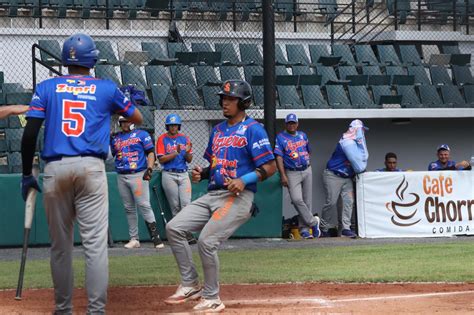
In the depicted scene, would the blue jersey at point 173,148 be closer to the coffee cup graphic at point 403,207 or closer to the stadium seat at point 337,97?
the coffee cup graphic at point 403,207

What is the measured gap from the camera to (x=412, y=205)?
51.9 feet

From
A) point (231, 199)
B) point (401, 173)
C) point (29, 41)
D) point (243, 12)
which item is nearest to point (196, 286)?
point (231, 199)

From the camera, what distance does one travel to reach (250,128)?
26.8 feet

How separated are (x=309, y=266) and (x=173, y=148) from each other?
379cm

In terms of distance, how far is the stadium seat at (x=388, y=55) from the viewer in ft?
69.9

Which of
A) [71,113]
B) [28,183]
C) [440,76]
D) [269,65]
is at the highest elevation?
[440,76]

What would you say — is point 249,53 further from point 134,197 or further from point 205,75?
point 134,197

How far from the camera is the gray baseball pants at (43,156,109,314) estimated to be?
683cm

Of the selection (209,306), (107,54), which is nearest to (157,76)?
(107,54)

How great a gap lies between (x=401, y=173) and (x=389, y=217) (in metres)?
0.73

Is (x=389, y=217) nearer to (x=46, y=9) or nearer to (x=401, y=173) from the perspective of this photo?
(x=401, y=173)

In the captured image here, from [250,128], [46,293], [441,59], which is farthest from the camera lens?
[441,59]

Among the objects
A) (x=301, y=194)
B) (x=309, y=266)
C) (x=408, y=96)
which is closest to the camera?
(x=309, y=266)

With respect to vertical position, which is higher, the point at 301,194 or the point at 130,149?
the point at 130,149
